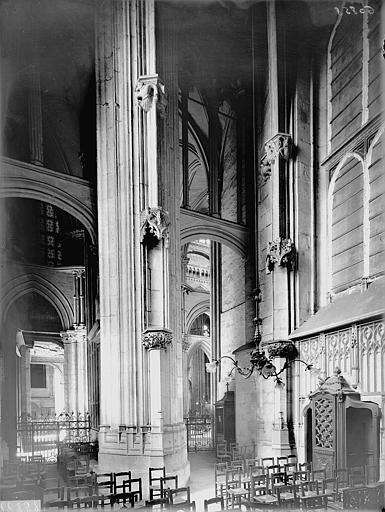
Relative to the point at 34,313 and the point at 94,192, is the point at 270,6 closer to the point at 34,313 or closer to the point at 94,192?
the point at 94,192

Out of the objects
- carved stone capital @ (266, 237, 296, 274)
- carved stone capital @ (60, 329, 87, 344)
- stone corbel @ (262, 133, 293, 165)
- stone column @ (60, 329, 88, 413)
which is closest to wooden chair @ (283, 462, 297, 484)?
carved stone capital @ (266, 237, 296, 274)

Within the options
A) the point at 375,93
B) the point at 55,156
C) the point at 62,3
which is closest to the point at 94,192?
the point at 55,156

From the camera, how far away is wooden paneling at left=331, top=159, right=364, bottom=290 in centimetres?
1446

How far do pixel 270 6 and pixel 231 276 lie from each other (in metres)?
10.2

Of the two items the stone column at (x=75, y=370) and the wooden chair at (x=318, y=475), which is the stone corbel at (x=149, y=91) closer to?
the wooden chair at (x=318, y=475)

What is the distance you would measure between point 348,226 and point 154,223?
524cm

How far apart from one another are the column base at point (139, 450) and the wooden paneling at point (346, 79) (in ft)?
31.5

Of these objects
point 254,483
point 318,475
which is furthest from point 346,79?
point 254,483

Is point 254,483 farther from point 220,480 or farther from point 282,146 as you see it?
point 282,146

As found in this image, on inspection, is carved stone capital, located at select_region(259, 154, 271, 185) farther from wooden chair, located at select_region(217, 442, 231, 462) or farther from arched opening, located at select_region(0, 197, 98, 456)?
wooden chair, located at select_region(217, 442, 231, 462)

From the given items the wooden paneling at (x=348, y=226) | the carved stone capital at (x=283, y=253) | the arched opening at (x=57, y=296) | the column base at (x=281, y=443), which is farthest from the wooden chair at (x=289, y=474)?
the arched opening at (x=57, y=296)

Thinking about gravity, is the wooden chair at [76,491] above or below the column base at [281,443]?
above

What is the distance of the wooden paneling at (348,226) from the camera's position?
47.4 feet

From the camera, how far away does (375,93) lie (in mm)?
14156
